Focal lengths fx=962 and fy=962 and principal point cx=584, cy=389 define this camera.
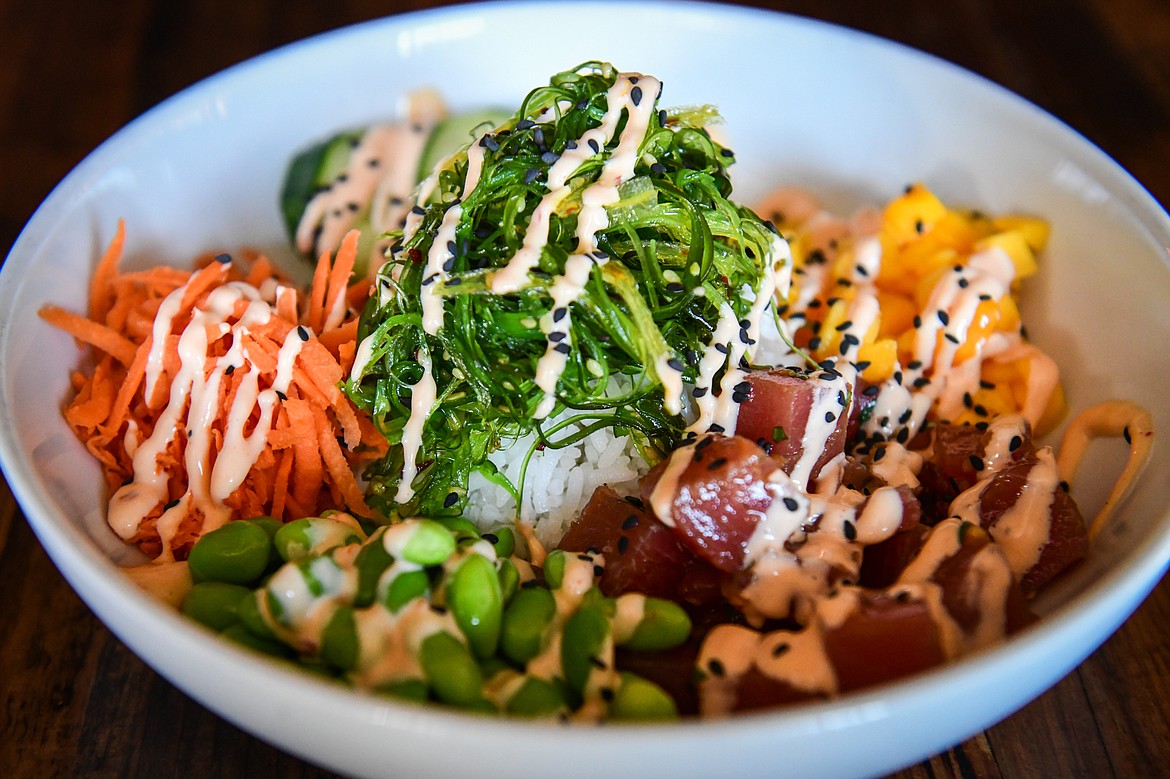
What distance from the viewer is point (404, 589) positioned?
185cm

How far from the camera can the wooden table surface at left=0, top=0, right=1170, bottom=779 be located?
210cm

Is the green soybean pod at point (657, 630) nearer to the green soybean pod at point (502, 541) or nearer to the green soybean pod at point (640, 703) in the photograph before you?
the green soybean pod at point (640, 703)

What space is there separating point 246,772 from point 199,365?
Result: 976 mm

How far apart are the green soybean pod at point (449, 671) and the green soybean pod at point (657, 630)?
340mm

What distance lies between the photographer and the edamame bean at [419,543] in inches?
74.8

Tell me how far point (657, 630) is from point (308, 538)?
0.77m

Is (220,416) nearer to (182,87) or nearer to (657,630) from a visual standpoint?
(657,630)

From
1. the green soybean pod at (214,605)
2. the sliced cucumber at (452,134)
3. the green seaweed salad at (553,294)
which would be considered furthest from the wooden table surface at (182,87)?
the sliced cucumber at (452,134)

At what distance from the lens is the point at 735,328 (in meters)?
2.38

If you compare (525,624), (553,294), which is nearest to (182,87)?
(553,294)

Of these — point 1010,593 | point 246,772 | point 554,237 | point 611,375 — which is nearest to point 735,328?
point 611,375

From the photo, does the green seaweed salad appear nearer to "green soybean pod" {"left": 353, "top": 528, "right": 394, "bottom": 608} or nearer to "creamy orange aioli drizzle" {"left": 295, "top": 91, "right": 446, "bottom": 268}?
"green soybean pod" {"left": 353, "top": 528, "right": 394, "bottom": 608}

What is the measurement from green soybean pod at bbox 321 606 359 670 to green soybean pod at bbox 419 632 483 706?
0.14 m

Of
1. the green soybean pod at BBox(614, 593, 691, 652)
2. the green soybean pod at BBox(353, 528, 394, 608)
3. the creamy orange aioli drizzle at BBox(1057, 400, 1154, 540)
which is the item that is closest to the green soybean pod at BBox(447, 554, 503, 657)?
the green soybean pod at BBox(353, 528, 394, 608)
